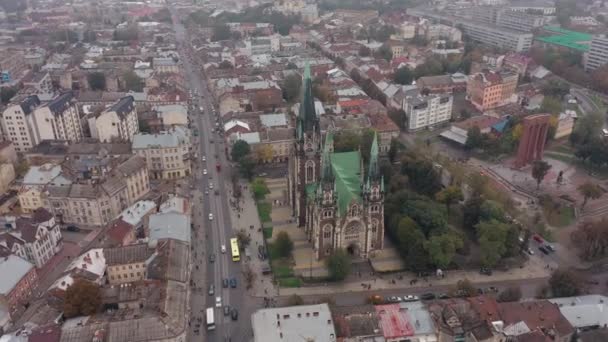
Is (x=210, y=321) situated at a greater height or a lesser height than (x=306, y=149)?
lesser

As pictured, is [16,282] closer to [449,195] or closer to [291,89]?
[449,195]

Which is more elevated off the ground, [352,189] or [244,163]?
[352,189]

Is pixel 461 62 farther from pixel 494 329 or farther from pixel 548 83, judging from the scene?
pixel 494 329

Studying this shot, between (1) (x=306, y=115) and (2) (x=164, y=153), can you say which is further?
(2) (x=164, y=153)

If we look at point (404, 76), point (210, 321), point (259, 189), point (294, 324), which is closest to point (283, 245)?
point (210, 321)

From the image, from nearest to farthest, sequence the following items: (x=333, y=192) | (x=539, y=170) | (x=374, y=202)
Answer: (x=333, y=192) → (x=374, y=202) → (x=539, y=170)

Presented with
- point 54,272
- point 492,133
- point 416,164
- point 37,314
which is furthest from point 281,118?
point 37,314
